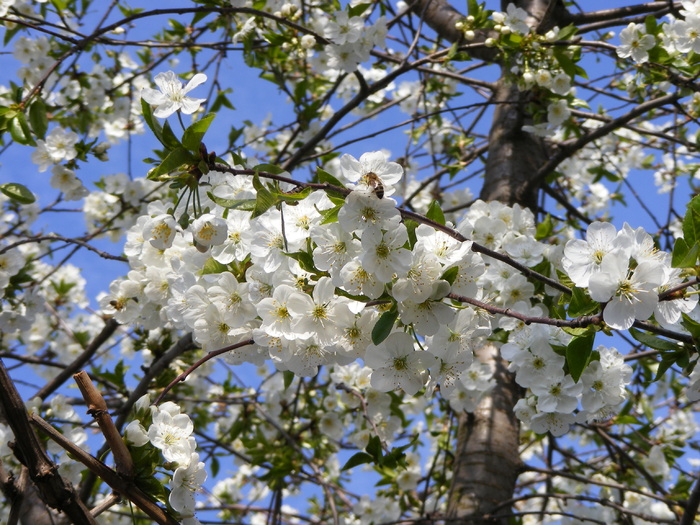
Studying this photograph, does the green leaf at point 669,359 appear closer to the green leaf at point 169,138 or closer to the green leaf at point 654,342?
the green leaf at point 654,342

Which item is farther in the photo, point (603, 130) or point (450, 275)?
point (603, 130)

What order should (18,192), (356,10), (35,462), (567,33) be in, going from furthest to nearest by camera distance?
(356,10)
(567,33)
(18,192)
(35,462)

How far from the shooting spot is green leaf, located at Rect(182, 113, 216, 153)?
114cm

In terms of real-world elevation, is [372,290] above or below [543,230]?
below

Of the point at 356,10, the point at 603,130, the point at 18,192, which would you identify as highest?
the point at 356,10

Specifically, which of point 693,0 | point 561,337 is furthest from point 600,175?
point 561,337

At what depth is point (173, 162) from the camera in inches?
45.4

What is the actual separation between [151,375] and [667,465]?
233 centimetres

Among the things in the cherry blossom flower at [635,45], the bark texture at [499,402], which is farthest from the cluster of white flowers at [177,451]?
the cherry blossom flower at [635,45]

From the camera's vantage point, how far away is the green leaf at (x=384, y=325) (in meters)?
1.12

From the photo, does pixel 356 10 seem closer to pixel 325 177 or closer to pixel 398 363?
pixel 325 177

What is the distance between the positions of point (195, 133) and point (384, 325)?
18.9 inches

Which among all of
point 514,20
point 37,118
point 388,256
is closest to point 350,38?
point 514,20

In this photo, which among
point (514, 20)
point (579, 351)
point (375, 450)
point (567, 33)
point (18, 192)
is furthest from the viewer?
point (514, 20)
